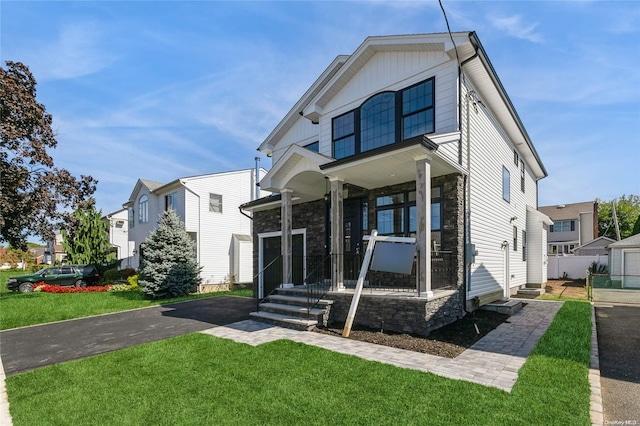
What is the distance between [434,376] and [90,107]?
12361mm

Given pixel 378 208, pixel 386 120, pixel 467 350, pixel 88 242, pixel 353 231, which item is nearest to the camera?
pixel 467 350

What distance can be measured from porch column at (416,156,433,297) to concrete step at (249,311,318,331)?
Answer: 2.65 meters

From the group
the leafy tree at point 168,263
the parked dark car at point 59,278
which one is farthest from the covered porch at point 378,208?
the parked dark car at point 59,278

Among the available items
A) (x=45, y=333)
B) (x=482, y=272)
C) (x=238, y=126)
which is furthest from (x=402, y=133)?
(x=45, y=333)

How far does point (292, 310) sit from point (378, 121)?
5.81 m

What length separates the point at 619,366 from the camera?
5.04 meters

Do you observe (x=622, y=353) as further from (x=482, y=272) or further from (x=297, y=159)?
(x=297, y=159)

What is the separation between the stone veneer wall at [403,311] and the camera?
254 inches

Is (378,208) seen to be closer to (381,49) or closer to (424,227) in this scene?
(424,227)

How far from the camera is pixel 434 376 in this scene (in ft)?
14.4

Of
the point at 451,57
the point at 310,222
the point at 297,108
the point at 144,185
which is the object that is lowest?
the point at 310,222

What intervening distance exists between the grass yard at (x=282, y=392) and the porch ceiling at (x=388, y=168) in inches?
163

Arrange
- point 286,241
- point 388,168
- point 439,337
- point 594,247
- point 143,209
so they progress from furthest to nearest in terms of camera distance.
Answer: point 594,247
point 143,209
point 286,241
point 388,168
point 439,337

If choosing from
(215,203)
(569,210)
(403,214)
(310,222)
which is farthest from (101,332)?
(569,210)
